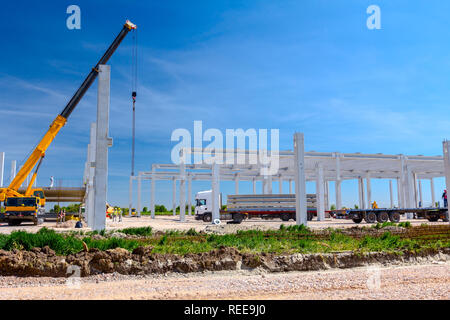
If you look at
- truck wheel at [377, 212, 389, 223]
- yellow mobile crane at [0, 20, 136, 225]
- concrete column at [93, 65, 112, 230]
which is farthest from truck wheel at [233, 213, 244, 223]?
concrete column at [93, 65, 112, 230]

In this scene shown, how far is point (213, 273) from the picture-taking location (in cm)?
766

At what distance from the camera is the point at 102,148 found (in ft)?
49.6

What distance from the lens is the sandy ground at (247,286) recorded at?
18.7 feet

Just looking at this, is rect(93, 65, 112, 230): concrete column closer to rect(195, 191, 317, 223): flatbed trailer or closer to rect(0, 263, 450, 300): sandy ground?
rect(0, 263, 450, 300): sandy ground

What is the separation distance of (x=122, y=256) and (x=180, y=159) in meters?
23.1

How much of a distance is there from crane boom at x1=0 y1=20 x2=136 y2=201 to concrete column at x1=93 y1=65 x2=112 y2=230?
587cm

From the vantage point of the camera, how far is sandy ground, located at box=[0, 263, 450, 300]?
18.7ft

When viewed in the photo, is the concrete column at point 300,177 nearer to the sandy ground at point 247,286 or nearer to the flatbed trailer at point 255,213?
the sandy ground at point 247,286

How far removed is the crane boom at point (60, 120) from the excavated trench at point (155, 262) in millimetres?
15232

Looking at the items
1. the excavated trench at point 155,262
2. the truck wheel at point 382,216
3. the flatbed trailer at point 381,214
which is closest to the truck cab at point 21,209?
the excavated trench at point 155,262

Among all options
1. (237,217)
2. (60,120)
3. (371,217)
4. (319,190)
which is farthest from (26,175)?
(371,217)
